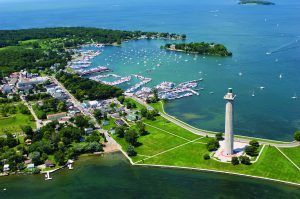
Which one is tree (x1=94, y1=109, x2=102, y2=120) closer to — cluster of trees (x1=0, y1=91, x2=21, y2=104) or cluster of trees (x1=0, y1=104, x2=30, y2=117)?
cluster of trees (x1=0, y1=104, x2=30, y2=117)

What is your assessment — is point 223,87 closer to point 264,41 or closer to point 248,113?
point 248,113

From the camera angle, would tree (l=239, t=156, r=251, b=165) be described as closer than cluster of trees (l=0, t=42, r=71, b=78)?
Yes

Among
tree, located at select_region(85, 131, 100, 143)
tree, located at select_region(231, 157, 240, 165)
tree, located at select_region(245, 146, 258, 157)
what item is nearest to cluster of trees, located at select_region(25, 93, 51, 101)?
tree, located at select_region(85, 131, 100, 143)

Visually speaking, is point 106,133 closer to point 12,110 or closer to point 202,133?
point 202,133

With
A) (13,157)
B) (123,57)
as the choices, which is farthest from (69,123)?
(123,57)

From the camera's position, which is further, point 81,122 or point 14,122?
point 14,122

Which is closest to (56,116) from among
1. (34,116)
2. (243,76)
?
(34,116)
